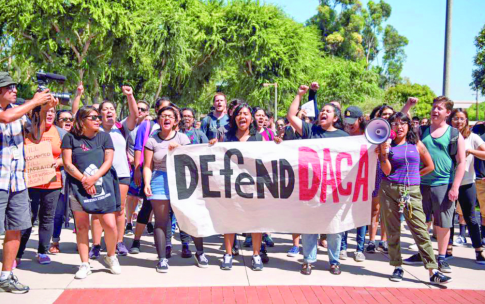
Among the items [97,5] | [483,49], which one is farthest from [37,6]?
[483,49]

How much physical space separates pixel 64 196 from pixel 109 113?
1.38m

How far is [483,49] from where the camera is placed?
3731 centimetres

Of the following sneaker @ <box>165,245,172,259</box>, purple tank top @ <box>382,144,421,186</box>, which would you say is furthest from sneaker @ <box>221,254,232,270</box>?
purple tank top @ <box>382,144,421,186</box>

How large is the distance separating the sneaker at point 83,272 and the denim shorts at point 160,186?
1032 mm

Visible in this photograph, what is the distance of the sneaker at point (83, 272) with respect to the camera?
5.38m

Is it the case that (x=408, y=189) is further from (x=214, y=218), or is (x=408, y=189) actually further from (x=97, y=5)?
(x=97, y=5)

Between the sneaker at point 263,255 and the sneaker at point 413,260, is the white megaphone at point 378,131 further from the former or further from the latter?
the sneaker at point 263,255

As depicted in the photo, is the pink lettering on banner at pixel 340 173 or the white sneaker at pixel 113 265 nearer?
the white sneaker at pixel 113 265

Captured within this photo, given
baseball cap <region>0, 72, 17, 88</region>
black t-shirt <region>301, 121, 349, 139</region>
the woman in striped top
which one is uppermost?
baseball cap <region>0, 72, 17, 88</region>

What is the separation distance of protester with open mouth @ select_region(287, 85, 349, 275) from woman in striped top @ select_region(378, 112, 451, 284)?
0.63 meters

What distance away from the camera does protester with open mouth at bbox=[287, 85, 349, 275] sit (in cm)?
572

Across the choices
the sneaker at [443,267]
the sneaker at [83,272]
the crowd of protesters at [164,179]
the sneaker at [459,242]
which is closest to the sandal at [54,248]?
the crowd of protesters at [164,179]

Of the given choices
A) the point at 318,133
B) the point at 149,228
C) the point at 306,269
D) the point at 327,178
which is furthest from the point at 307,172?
the point at 149,228

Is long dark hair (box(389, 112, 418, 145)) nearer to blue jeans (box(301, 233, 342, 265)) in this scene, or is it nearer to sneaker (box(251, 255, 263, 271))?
blue jeans (box(301, 233, 342, 265))
